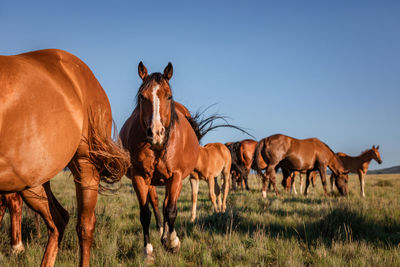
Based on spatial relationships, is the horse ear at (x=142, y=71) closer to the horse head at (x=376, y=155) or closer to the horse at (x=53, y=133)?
the horse at (x=53, y=133)

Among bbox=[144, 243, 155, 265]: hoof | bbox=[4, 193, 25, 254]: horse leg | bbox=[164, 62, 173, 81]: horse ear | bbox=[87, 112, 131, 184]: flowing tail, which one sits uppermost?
bbox=[164, 62, 173, 81]: horse ear

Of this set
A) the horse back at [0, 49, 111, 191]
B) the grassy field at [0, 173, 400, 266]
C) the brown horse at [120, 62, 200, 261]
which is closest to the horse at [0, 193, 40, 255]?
the grassy field at [0, 173, 400, 266]

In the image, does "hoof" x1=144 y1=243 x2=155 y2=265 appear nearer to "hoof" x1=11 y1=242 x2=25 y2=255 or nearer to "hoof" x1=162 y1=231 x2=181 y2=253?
"hoof" x1=162 y1=231 x2=181 y2=253

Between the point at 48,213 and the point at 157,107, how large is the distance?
168cm

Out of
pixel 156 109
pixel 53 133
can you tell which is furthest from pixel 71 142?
pixel 156 109

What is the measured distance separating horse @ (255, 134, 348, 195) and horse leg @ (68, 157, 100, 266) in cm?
1164

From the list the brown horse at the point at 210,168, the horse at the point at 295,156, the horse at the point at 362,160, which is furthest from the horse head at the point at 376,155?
the brown horse at the point at 210,168

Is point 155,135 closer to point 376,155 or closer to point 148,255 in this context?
point 148,255

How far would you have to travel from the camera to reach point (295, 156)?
44.2ft

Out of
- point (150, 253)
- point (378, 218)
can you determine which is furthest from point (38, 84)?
point (378, 218)

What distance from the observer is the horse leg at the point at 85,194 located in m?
2.09

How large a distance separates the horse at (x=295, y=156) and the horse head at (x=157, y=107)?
397 inches

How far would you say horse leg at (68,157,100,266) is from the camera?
82.1 inches

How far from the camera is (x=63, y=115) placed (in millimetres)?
1660
